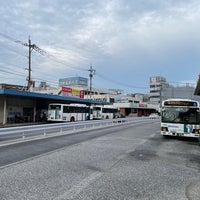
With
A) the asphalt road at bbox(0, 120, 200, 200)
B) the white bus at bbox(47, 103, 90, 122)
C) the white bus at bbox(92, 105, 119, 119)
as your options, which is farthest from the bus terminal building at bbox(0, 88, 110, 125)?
the asphalt road at bbox(0, 120, 200, 200)

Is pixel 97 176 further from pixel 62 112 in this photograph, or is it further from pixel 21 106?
pixel 21 106

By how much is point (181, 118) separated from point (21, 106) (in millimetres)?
27227

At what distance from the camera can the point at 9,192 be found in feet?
17.8

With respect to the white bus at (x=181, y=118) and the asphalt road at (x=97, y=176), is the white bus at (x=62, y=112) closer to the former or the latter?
the white bus at (x=181, y=118)

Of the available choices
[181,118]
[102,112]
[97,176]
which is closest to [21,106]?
[102,112]

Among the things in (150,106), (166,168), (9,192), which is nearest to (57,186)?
(9,192)

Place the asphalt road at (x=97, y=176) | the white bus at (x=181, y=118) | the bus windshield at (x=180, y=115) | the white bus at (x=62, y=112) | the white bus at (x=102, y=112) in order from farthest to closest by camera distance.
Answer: the white bus at (x=102, y=112) → the white bus at (x=62, y=112) → the bus windshield at (x=180, y=115) → the white bus at (x=181, y=118) → the asphalt road at (x=97, y=176)

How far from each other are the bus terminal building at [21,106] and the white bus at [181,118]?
2041 centimetres

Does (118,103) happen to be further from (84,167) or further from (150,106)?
(84,167)

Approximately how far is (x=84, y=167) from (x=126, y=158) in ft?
7.51

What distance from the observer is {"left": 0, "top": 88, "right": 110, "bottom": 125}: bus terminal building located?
1300 inches

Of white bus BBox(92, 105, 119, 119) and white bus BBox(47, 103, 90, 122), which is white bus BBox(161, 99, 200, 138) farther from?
white bus BBox(92, 105, 119, 119)

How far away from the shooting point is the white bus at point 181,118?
54.7ft

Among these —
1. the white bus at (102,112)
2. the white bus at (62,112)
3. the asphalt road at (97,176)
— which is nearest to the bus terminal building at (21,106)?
the white bus at (62,112)
